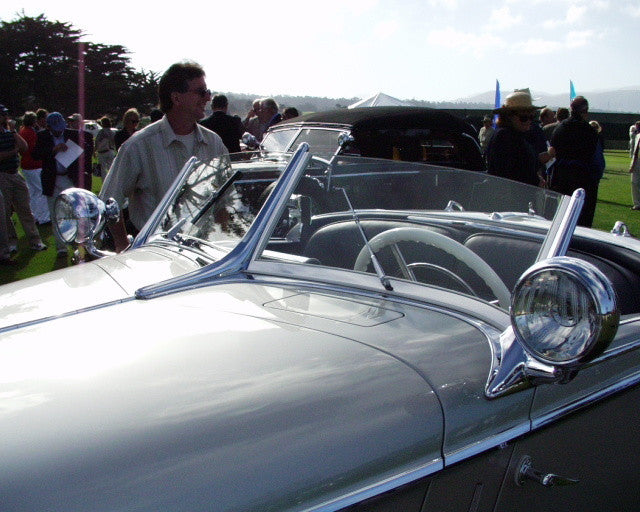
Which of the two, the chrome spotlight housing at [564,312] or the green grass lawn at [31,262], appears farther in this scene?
the green grass lawn at [31,262]

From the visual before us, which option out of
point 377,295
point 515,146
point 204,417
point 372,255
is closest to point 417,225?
point 372,255

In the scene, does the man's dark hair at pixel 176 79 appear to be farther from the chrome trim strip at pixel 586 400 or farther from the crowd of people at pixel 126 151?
the chrome trim strip at pixel 586 400

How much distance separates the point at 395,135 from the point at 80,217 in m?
4.23

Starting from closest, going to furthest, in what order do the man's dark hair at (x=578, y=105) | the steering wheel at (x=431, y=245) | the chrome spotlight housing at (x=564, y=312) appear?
the chrome spotlight housing at (x=564, y=312)
the steering wheel at (x=431, y=245)
the man's dark hair at (x=578, y=105)

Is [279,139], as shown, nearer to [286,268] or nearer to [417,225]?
[417,225]

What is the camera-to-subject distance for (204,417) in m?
1.17

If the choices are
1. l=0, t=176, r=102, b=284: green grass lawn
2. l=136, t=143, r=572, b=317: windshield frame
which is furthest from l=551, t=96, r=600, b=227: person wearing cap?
l=0, t=176, r=102, b=284: green grass lawn

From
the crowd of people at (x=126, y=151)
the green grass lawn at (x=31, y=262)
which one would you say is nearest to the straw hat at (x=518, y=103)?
the crowd of people at (x=126, y=151)

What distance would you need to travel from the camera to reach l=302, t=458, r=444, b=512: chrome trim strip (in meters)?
1.12

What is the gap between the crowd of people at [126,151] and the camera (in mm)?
3660

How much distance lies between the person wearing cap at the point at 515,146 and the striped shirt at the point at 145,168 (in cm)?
221

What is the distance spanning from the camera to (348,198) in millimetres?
2088

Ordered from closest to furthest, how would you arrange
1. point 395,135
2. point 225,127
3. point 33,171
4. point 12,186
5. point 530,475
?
1. point 530,475
2. point 395,135
3. point 225,127
4. point 12,186
5. point 33,171

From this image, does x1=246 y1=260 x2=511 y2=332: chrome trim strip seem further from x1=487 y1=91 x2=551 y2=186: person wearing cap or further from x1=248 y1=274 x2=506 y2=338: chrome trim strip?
x1=487 y1=91 x2=551 y2=186: person wearing cap
